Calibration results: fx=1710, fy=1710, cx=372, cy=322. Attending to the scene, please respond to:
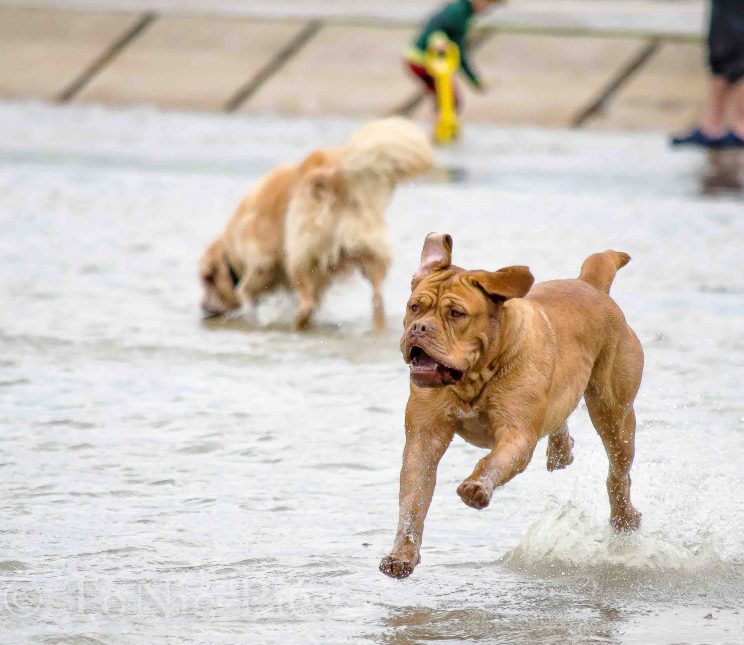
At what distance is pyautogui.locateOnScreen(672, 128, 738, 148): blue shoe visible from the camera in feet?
55.5

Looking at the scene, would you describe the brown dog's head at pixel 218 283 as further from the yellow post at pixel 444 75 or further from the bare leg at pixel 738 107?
the bare leg at pixel 738 107

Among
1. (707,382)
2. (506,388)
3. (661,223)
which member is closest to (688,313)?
(707,382)

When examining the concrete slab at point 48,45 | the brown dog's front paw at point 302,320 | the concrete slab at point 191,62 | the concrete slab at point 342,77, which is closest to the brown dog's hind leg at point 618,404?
the brown dog's front paw at point 302,320

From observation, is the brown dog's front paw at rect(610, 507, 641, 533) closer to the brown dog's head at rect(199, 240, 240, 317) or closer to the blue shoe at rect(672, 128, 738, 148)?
the brown dog's head at rect(199, 240, 240, 317)

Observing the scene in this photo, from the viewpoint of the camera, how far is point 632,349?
5598 millimetres

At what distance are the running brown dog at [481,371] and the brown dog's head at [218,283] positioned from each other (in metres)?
4.90

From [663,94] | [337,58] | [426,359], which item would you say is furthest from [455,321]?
[337,58]

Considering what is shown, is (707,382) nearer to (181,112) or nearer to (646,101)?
(646,101)

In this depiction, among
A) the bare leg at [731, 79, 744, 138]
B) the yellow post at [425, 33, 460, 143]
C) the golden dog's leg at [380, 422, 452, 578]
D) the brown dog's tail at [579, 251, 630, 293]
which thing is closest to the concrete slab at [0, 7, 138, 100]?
the yellow post at [425, 33, 460, 143]

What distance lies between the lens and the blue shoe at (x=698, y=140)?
16.9 m

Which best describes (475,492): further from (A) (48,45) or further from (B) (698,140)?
(A) (48,45)

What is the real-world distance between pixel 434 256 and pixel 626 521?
1.36m

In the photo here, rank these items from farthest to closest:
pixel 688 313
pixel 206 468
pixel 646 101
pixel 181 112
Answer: pixel 181 112 < pixel 646 101 < pixel 688 313 < pixel 206 468

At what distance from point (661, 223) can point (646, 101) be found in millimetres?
6183
